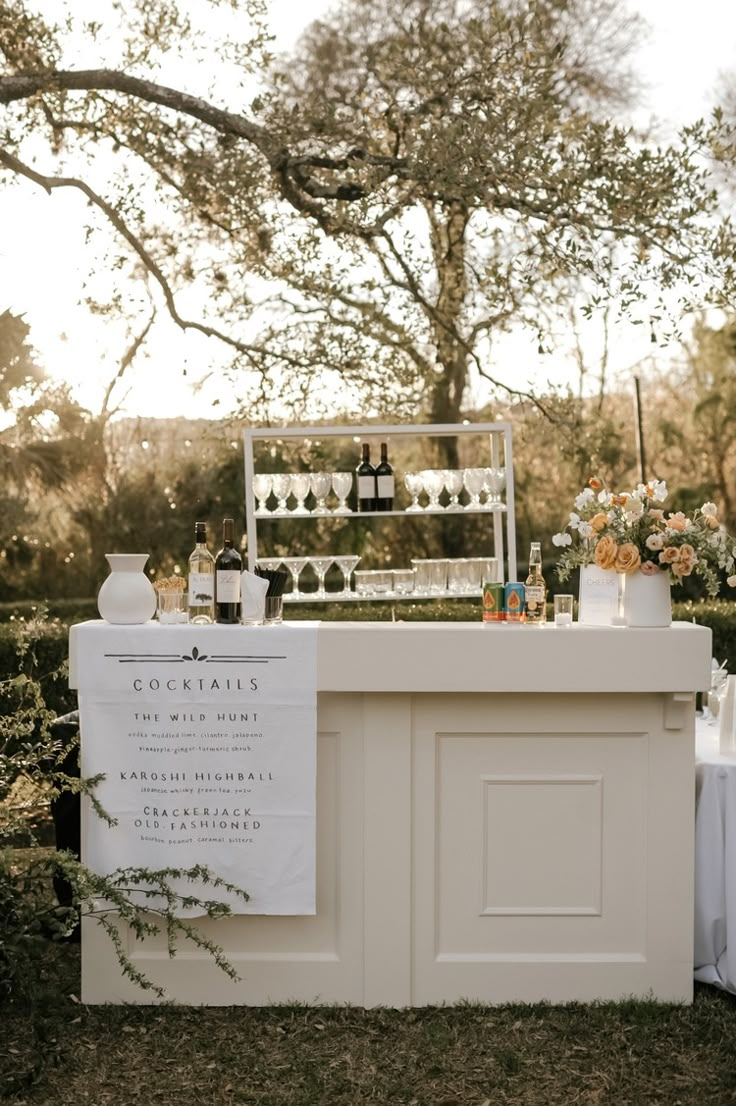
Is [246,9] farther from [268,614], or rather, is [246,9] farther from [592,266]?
[268,614]

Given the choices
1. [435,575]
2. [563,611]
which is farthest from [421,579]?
[563,611]

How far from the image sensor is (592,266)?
6270mm

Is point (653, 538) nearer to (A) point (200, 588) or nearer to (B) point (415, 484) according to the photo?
(A) point (200, 588)

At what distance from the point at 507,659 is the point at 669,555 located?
53cm

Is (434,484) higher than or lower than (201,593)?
higher

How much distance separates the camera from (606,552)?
342 cm

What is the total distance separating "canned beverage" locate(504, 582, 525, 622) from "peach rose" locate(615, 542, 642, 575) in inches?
11.6

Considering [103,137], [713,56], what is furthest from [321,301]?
[713,56]

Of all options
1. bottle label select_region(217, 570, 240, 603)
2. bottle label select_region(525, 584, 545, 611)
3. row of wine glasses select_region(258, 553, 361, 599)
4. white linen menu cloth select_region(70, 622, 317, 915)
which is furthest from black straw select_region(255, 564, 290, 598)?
row of wine glasses select_region(258, 553, 361, 599)

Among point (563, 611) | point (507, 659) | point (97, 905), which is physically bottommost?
point (97, 905)

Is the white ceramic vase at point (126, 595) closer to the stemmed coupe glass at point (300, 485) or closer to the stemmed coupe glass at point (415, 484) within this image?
the stemmed coupe glass at point (300, 485)

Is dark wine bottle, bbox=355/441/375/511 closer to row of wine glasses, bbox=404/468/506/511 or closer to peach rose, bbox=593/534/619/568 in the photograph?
row of wine glasses, bbox=404/468/506/511

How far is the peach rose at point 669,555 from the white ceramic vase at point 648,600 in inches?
1.9

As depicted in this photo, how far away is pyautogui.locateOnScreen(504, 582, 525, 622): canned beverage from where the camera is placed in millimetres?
3545
